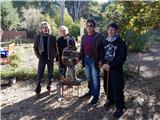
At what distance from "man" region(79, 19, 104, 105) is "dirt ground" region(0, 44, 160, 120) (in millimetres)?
483

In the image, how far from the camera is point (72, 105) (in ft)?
23.6

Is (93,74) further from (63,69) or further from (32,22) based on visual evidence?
(32,22)

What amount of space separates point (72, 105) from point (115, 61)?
65.4 inches

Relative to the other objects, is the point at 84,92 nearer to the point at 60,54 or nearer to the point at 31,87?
the point at 60,54

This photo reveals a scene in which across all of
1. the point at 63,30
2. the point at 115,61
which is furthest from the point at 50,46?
the point at 115,61

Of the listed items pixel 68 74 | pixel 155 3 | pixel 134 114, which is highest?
pixel 155 3

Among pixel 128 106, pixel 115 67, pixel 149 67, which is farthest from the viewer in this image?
pixel 149 67

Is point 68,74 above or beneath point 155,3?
beneath

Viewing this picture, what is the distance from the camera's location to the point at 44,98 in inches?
307

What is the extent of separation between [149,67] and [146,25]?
3895 mm

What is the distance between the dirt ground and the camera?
21.4ft

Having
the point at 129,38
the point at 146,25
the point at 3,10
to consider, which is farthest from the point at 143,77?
the point at 3,10

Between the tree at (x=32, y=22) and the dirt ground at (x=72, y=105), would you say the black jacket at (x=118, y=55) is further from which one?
the tree at (x=32, y=22)

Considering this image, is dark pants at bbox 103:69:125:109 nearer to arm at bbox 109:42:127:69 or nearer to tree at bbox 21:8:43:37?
arm at bbox 109:42:127:69
